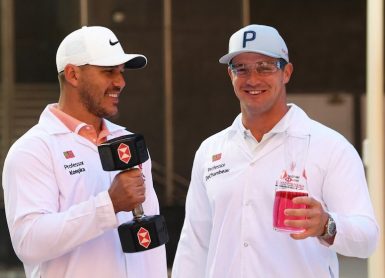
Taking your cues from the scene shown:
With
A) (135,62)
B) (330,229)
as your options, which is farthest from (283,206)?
(135,62)

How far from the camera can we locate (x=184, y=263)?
4.13m

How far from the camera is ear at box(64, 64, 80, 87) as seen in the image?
143 inches

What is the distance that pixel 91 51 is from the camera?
11.9ft

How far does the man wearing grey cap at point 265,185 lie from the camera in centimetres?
362

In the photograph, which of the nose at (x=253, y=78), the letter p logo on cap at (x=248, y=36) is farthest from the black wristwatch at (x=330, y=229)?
the letter p logo on cap at (x=248, y=36)

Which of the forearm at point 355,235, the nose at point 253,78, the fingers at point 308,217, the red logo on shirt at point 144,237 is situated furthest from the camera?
the nose at point 253,78

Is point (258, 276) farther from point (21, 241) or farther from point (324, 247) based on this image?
point (21, 241)

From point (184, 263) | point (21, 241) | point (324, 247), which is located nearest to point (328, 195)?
point (324, 247)

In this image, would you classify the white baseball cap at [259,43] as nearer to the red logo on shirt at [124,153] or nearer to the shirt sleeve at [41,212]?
the red logo on shirt at [124,153]

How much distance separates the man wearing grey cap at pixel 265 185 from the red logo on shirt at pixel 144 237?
52cm

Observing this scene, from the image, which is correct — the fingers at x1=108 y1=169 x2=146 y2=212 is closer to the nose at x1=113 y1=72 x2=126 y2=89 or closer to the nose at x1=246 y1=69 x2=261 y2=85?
the nose at x1=113 y1=72 x2=126 y2=89

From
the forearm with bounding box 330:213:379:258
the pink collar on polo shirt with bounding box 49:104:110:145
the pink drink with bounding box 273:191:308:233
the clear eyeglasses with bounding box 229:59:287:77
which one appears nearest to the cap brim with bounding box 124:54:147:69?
the pink collar on polo shirt with bounding box 49:104:110:145

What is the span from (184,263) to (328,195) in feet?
2.77

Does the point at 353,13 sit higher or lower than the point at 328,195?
higher
